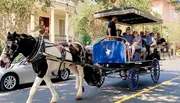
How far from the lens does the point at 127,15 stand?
34.5ft

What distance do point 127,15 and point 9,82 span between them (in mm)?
5375

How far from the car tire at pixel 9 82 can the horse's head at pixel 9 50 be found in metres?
4.05

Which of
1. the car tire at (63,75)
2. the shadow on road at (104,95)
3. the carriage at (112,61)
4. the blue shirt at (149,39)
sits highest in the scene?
the blue shirt at (149,39)

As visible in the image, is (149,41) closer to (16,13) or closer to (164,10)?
(16,13)

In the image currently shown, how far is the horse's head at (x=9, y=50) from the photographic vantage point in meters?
6.08

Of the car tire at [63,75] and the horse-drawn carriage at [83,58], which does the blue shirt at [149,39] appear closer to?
the horse-drawn carriage at [83,58]

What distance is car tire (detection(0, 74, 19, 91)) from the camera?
389 inches

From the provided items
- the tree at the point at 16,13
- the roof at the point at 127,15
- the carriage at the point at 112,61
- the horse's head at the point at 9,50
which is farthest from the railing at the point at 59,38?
the horse's head at the point at 9,50

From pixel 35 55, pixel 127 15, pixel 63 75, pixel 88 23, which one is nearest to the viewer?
pixel 35 55

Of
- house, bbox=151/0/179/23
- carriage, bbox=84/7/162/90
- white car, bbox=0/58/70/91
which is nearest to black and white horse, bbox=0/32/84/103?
carriage, bbox=84/7/162/90

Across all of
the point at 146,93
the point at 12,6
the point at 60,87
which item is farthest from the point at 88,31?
the point at 146,93

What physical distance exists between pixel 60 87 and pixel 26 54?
3.99 meters

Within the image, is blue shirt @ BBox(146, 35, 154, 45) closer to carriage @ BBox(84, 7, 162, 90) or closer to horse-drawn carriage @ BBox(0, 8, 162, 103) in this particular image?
horse-drawn carriage @ BBox(0, 8, 162, 103)

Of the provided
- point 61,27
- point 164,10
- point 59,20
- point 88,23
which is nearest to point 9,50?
point 88,23
